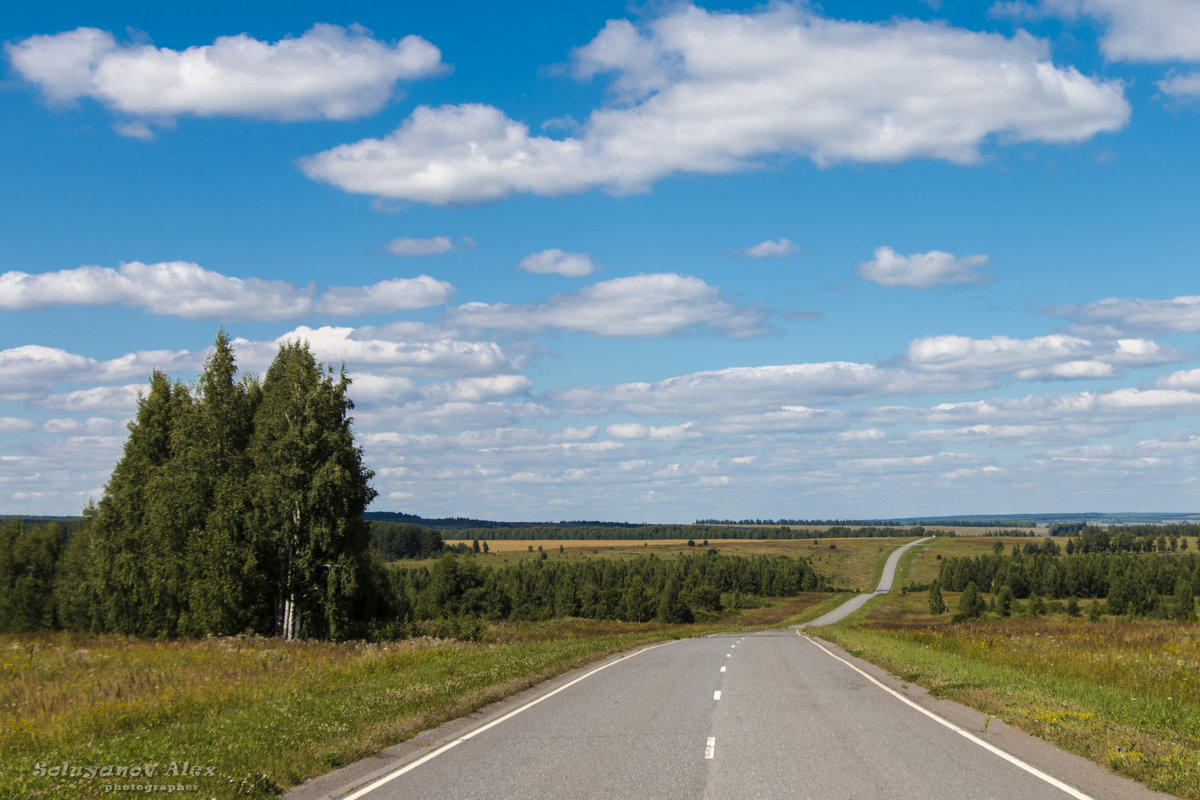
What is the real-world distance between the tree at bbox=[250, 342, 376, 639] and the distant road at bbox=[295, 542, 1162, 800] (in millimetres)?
22267

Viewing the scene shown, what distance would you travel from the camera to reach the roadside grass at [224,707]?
10391mm

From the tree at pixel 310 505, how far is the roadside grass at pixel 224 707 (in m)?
12.5

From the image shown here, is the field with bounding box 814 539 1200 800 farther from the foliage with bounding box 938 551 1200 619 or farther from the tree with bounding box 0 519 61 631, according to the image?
the foliage with bounding box 938 551 1200 619

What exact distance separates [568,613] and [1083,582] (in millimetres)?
108421

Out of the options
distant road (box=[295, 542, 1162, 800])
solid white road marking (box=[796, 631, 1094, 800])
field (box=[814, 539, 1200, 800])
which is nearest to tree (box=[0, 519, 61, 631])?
field (box=[814, 539, 1200, 800])

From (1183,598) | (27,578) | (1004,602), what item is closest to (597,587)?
(1004,602)

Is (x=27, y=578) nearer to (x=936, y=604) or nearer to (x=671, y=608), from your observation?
(x=671, y=608)

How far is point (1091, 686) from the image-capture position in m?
18.9

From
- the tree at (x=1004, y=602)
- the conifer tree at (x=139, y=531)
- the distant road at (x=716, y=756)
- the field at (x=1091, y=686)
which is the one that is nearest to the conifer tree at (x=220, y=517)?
the conifer tree at (x=139, y=531)

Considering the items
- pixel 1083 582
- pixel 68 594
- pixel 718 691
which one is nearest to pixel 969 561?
pixel 1083 582

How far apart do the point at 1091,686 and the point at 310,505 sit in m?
30.7

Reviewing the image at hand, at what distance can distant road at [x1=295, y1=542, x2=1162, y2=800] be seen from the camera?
9.63 metres

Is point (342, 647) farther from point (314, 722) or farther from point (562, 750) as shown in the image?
point (562, 750)

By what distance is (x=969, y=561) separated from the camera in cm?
19200
